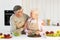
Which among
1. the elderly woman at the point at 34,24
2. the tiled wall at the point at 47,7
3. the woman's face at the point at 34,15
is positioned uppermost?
the tiled wall at the point at 47,7

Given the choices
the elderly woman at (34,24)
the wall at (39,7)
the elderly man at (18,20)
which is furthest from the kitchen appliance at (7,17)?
the elderly woman at (34,24)

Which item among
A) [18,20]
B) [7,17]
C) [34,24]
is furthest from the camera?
[7,17]

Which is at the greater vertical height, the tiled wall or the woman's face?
the tiled wall

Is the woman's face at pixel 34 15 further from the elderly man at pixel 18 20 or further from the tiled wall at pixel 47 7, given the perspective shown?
the tiled wall at pixel 47 7

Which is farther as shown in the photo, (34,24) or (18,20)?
(18,20)

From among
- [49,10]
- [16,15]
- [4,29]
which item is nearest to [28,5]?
[49,10]

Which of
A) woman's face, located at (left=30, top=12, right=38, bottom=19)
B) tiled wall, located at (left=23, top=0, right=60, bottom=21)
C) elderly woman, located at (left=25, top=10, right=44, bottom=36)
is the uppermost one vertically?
tiled wall, located at (left=23, top=0, right=60, bottom=21)

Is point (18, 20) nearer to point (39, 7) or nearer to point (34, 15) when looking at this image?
point (34, 15)

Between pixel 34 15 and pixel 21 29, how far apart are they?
10.6 inches

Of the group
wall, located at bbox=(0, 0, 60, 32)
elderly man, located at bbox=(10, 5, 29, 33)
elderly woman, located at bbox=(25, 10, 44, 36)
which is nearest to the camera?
elderly woman, located at bbox=(25, 10, 44, 36)

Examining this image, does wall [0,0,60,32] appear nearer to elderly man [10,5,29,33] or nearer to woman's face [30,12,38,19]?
elderly man [10,5,29,33]

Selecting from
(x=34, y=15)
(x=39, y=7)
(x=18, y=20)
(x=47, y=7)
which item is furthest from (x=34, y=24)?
(x=47, y=7)

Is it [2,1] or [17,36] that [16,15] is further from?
[2,1]

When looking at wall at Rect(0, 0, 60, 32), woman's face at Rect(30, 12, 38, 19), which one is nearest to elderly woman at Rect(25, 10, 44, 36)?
woman's face at Rect(30, 12, 38, 19)
